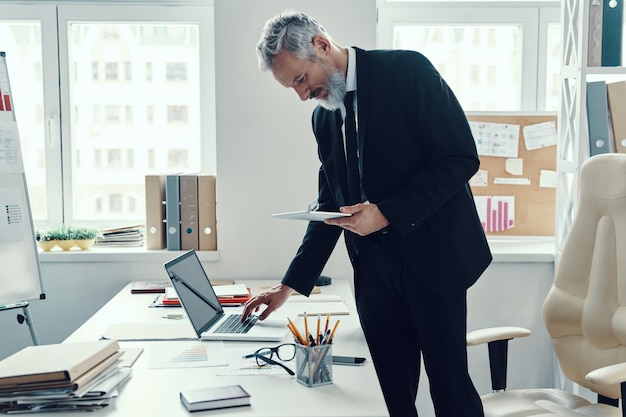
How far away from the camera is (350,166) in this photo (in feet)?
6.77

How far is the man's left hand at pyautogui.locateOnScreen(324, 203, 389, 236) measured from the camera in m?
1.89

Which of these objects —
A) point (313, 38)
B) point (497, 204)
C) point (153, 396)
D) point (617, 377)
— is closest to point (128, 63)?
point (313, 38)

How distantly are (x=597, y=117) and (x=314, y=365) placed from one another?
1774mm

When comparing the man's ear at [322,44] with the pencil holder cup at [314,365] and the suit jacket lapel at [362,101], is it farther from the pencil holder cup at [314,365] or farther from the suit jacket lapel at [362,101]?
the pencil holder cup at [314,365]

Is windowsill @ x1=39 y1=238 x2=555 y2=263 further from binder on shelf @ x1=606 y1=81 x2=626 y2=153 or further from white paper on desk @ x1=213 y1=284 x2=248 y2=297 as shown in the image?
binder on shelf @ x1=606 y1=81 x2=626 y2=153

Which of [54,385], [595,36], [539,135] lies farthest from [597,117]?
[54,385]

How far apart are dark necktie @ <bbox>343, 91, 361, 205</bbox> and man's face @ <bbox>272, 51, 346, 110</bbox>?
0.03 metres

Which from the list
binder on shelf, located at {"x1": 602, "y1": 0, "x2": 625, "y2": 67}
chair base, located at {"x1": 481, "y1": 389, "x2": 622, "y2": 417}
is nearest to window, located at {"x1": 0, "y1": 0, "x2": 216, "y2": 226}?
binder on shelf, located at {"x1": 602, "y1": 0, "x2": 625, "y2": 67}

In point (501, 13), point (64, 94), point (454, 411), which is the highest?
point (501, 13)

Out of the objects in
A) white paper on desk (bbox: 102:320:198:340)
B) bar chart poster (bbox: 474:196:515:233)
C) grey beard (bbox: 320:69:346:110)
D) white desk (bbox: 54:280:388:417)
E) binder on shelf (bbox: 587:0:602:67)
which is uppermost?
binder on shelf (bbox: 587:0:602:67)

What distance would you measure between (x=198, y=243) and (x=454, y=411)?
150 centimetres

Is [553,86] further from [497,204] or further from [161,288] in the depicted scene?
[161,288]

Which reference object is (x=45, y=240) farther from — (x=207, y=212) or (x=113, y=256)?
(x=207, y=212)

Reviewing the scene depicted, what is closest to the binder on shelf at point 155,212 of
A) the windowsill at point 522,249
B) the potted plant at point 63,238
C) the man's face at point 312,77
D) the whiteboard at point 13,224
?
the potted plant at point 63,238
